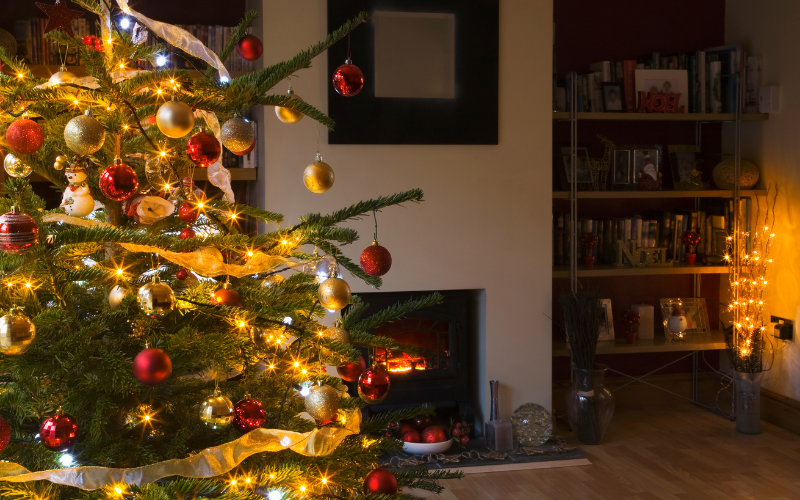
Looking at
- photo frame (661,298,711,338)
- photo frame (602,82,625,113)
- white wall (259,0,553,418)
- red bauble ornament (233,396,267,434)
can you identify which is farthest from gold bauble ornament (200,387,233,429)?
photo frame (661,298,711,338)

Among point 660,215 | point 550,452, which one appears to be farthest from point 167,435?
point 660,215

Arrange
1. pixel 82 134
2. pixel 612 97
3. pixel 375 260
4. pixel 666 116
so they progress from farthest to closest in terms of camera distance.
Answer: pixel 612 97
pixel 666 116
pixel 375 260
pixel 82 134

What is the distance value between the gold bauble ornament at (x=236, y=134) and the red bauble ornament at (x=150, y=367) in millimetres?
330

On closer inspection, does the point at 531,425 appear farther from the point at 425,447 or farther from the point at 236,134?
the point at 236,134

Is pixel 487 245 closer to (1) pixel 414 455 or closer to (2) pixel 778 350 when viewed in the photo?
(1) pixel 414 455

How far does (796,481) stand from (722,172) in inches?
64.5

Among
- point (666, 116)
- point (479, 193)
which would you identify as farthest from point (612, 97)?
point (479, 193)

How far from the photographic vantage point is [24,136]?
39.4 inches

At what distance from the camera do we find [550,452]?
343 cm

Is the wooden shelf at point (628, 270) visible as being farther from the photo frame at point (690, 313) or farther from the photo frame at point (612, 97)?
the photo frame at point (612, 97)

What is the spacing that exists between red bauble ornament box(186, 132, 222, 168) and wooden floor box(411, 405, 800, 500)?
2177 mm

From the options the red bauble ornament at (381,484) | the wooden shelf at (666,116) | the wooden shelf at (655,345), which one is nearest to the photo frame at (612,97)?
the wooden shelf at (666,116)

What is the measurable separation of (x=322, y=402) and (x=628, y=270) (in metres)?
3.00

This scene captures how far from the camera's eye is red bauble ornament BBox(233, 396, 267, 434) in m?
1.11
